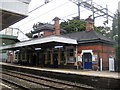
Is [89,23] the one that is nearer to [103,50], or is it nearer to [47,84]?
[103,50]

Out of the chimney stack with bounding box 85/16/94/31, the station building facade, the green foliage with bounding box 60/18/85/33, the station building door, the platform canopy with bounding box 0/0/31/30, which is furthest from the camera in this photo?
the green foliage with bounding box 60/18/85/33

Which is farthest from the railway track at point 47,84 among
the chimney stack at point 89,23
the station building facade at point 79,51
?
the chimney stack at point 89,23

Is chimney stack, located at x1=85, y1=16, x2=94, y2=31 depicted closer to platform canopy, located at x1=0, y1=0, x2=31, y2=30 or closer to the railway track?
the railway track

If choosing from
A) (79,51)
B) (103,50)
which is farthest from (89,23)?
(103,50)

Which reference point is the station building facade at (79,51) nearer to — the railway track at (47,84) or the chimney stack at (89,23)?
the chimney stack at (89,23)

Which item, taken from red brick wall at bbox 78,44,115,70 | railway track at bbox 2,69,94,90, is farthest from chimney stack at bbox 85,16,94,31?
railway track at bbox 2,69,94,90

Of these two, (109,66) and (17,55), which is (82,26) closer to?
(17,55)

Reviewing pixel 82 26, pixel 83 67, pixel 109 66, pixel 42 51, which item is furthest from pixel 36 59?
pixel 82 26

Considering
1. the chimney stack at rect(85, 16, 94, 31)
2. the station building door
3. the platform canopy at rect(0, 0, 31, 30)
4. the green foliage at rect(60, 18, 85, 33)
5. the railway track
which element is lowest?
the railway track

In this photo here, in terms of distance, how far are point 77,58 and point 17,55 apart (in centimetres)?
1700

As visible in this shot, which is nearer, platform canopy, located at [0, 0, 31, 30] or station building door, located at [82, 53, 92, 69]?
platform canopy, located at [0, 0, 31, 30]

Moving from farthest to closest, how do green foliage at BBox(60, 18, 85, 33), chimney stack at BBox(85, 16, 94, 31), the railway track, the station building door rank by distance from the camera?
green foliage at BBox(60, 18, 85, 33) < chimney stack at BBox(85, 16, 94, 31) < the station building door < the railway track

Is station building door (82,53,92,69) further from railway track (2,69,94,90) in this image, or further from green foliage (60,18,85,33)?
green foliage (60,18,85,33)

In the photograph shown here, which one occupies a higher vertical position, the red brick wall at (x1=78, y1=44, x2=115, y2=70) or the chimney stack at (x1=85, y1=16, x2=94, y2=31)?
the chimney stack at (x1=85, y1=16, x2=94, y2=31)
